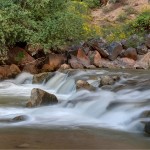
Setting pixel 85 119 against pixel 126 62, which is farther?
pixel 126 62

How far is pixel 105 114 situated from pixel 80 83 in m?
2.92

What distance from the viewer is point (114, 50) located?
17594 millimetres

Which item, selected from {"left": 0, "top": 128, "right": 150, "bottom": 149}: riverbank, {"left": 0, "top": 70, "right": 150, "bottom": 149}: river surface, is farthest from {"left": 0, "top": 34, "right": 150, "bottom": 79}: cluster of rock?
{"left": 0, "top": 128, "right": 150, "bottom": 149}: riverbank

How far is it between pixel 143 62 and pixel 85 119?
884cm

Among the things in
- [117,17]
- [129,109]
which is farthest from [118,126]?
[117,17]

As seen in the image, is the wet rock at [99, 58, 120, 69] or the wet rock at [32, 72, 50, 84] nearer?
the wet rock at [32, 72, 50, 84]

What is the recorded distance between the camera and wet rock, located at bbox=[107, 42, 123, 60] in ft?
57.3

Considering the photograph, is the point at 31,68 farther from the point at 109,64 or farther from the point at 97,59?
the point at 109,64

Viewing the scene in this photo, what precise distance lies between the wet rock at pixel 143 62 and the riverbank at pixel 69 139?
9504 millimetres

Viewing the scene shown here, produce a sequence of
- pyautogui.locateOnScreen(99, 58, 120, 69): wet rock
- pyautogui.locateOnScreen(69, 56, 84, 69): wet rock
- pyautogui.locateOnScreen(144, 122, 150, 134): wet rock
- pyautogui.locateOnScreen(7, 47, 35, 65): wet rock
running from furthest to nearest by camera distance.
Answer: pyautogui.locateOnScreen(99, 58, 120, 69): wet rock → pyautogui.locateOnScreen(69, 56, 84, 69): wet rock → pyautogui.locateOnScreen(7, 47, 35, 65): wet rock → pyautogui.locateOnScreen(144, 122, 150, 134): wet rock

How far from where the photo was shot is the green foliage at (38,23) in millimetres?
15297

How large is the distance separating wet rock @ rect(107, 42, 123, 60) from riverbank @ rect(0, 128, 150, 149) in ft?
32.7

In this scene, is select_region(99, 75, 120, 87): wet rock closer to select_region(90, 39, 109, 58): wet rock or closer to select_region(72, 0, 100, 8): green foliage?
select_region(90, 39, 109, 58): wet rock

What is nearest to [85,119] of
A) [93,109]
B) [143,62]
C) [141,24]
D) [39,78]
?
[93,109]
